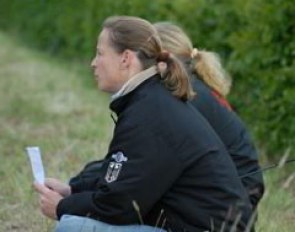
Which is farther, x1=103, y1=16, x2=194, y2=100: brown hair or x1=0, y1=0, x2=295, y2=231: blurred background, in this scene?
x1=0, y1=0, x2=295, y2=231: blurred background

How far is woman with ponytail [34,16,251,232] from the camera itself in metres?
4.47

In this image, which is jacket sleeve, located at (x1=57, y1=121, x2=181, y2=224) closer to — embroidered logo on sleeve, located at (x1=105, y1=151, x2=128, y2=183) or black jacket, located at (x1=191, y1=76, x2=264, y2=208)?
embroidered logo on sleeve, located at (x1=105, y1=151, x2=128, y2=183)

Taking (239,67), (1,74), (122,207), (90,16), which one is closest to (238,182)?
(122,207)

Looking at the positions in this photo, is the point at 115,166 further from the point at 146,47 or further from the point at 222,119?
the point at 222,119

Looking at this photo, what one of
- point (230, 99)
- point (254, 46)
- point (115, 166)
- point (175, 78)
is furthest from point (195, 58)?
point (230, 99)

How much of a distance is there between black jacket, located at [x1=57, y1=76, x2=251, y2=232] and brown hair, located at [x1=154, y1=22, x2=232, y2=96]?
99 cm

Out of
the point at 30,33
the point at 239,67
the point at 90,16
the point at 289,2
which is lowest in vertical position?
the point at 30,33

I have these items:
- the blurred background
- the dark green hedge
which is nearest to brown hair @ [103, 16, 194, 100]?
the blurred background

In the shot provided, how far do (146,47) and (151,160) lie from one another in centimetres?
57

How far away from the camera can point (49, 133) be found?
9914mm

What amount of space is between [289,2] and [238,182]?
4.11m

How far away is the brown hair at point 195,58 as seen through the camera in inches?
221

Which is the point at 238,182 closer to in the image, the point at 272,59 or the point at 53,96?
the point at 272,59

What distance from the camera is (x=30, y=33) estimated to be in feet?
66.1
